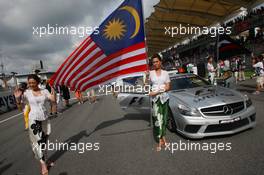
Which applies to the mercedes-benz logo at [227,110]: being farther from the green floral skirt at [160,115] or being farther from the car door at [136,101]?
the car door at [136,101]

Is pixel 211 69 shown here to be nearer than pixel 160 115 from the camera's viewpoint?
No

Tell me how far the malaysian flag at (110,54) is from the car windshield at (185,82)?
1.17m

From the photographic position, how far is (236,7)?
72.1ft

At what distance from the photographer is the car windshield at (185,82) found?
5.99 meters

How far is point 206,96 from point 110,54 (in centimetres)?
→ 241

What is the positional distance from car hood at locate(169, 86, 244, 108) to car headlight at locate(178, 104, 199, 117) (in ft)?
0.30

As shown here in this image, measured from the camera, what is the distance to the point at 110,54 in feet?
17.8

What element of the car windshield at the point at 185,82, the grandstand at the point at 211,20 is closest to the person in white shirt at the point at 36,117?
the car windshield at the point at 185,82

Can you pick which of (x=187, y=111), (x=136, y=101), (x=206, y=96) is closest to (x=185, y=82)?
(x=206, y=96)

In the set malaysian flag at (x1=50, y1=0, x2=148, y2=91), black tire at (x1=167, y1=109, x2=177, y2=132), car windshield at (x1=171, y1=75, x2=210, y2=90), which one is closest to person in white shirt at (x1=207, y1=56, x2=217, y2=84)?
car windshield at (x1=171, y1=75, x2=210, y2=90)

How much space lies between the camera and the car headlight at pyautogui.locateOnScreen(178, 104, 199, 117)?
4.41 metres

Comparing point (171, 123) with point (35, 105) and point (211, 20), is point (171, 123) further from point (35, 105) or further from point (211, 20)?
point (211, 20)
